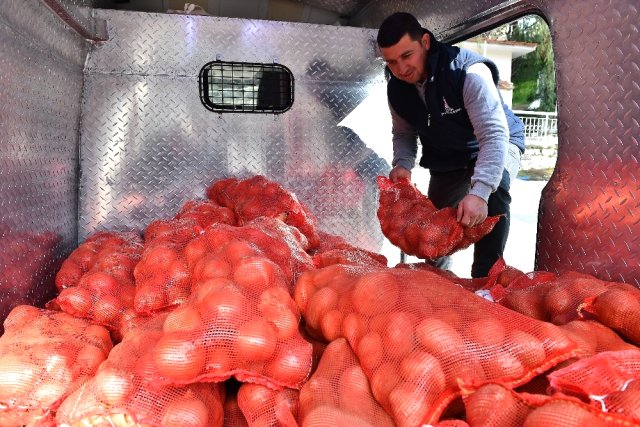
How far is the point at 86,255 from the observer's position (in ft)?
8.21

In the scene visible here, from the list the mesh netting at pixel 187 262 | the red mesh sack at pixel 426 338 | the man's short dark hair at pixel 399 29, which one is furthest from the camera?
the man's short dark hair at pixel 399 29

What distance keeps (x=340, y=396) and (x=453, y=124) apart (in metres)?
2.08

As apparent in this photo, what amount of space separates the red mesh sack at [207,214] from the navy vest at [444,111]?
1333 millimetres

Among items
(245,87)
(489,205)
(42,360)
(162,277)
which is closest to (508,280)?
(489,205)

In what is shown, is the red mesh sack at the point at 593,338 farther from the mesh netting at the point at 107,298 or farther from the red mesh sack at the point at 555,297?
the mesh netting at the point at 107,298

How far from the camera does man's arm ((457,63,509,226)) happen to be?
251 centimetres

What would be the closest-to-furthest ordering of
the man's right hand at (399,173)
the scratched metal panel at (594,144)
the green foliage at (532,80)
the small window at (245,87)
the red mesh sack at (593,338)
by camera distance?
1. the red mesh sack at (593,338)
2. the scratched metal panel at (594,144)
3. the man's right hand at (399,173)
4. the small window at (245,87)
5. the green foliage at (532,80)

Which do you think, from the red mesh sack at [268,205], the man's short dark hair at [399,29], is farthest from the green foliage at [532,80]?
the red mesh sack at [268,205]

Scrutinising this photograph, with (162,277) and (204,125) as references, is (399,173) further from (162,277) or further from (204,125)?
(162,277)

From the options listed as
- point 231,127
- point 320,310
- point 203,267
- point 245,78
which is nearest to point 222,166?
point 231,127

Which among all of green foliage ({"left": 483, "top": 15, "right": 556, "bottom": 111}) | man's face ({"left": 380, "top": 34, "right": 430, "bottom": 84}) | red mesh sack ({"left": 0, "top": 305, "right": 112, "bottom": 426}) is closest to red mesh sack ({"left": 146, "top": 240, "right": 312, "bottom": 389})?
red mesh sack ({"left": 0, "top": 305, "right": 112, "bottom": 426})

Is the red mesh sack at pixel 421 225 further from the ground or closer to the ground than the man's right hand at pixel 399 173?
closer to the ground

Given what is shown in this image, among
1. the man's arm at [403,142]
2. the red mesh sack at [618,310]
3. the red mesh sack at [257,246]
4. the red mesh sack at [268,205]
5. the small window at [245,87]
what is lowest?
the red mesh sack at [618,310]

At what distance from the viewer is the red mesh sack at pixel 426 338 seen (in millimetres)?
1217
